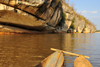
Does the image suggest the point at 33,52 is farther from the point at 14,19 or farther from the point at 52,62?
the point at 14,19

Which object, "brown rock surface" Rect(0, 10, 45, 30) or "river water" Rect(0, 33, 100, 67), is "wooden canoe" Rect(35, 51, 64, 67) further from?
"brown rock surface" Rect(0, 10, 45, 30)

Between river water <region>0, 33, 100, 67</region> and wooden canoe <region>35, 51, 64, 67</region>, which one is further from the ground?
wooden canoe <region>35, 51, 64, 67</region>

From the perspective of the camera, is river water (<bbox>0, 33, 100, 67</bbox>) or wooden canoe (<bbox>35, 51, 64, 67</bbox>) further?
river water (<bbox>0, 33, 100, 67</bbox>)

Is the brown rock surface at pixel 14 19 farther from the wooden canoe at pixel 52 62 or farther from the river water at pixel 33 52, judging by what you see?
the wooden canoe at pixel 52 62

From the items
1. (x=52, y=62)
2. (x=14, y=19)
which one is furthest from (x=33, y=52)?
(x=14, y=19)

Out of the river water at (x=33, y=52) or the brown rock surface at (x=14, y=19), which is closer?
the river water at (x=33, y=52)

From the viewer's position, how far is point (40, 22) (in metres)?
18.1

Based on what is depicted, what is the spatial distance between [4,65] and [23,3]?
12974 millimetres

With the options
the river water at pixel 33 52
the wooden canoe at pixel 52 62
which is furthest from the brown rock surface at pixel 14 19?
the wooden canoe at pixel 52 62

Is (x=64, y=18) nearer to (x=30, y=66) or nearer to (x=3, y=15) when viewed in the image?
(x=3, y=15)

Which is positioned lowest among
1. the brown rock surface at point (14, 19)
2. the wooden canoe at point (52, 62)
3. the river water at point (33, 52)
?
the river water at point (33, 52)

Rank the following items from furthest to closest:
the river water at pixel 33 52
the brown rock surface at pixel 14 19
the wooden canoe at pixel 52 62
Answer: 1. the brown rock surface at pixel 14 19
2. the river water at pixel 33 52
3. the wooden canoe at pixel 52 62

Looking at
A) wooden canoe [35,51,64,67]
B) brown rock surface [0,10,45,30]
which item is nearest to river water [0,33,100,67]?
wooden canoe [35,51,64,67]

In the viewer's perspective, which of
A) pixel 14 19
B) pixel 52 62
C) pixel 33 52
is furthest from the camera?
pixel 14 19
